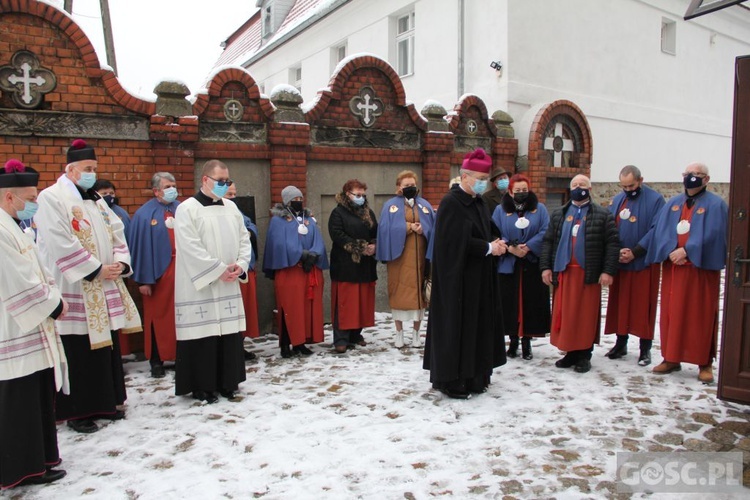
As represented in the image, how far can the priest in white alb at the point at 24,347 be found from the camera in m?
3.32

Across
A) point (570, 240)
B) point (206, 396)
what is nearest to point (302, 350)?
point (206, 396)

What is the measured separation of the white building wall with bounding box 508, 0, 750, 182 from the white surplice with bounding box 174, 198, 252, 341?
6.00 metres

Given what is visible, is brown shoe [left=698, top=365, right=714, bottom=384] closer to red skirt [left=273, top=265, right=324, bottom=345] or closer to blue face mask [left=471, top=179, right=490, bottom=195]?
blue face mask [left=471, top=179, right=490, bottom=195]

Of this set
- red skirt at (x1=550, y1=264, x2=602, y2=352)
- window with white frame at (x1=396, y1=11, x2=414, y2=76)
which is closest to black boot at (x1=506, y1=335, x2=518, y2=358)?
red skirt at (x1=550, y1=264, x2=602, y2=352)

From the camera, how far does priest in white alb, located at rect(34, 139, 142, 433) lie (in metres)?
4.09

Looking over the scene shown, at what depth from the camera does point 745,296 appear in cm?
425

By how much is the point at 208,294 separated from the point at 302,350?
184 centimetres

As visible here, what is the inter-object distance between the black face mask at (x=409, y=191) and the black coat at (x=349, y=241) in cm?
51

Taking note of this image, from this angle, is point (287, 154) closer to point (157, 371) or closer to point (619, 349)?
point (157, 371)

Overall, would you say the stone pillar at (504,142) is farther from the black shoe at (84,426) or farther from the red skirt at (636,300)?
the black shoe at (84,426)

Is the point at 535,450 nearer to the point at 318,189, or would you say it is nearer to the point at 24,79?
the point at 318,189

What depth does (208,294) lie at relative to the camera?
4.81 meters

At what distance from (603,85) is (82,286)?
1003 cm

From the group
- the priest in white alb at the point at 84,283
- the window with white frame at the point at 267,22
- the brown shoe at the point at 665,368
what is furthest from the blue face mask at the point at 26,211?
the window with white frame at the point at 267,22
